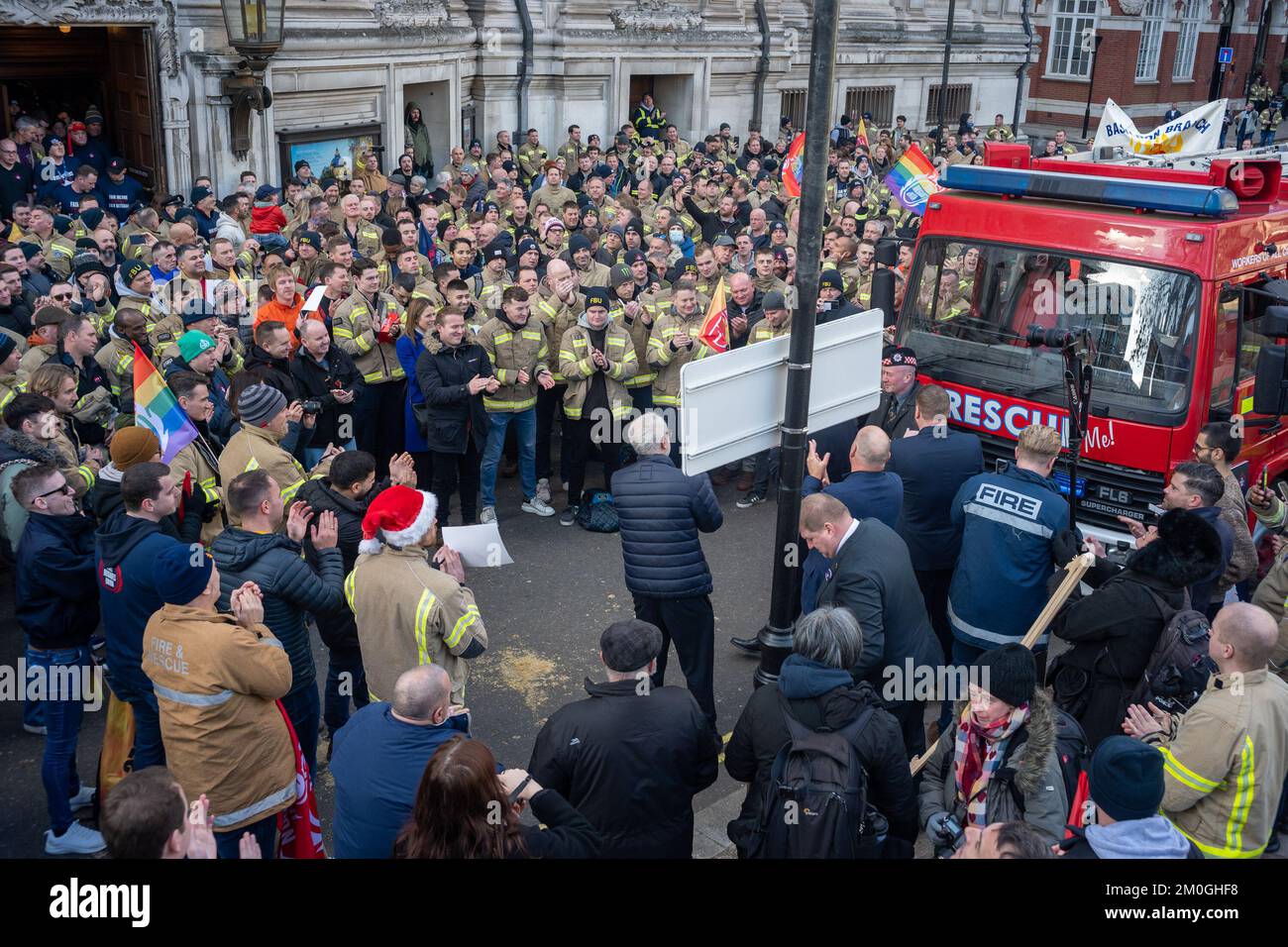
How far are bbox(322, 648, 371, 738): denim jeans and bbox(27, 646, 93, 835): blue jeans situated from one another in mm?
1220

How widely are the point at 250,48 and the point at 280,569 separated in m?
9.72

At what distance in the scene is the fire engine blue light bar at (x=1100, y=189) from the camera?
23.2 ft

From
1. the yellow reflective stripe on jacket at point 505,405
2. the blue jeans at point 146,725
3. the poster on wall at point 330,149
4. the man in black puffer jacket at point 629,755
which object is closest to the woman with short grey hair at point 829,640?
the man in black puffer jacket at point 629,755

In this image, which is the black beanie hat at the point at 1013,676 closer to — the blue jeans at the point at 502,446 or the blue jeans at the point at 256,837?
the blue jeans at the point at 256,837

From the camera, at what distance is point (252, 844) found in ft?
12.8

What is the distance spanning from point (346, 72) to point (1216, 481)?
44.6ft

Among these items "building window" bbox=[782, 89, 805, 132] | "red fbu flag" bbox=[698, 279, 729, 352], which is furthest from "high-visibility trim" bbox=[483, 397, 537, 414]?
"building window" bbox=[782, 89, 805, 132]

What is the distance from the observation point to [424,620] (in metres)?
4.94

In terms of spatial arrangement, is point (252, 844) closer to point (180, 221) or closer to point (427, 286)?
point (427, 286)

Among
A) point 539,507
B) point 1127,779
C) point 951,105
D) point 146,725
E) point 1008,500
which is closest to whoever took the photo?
point 1127,779

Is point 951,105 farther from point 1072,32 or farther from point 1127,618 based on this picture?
point 1127,618

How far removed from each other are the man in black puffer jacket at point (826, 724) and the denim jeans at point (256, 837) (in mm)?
1878

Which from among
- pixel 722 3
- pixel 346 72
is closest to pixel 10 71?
pixel 346 72

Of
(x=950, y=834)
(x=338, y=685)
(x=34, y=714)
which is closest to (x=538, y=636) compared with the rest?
(x=338, y=685)
